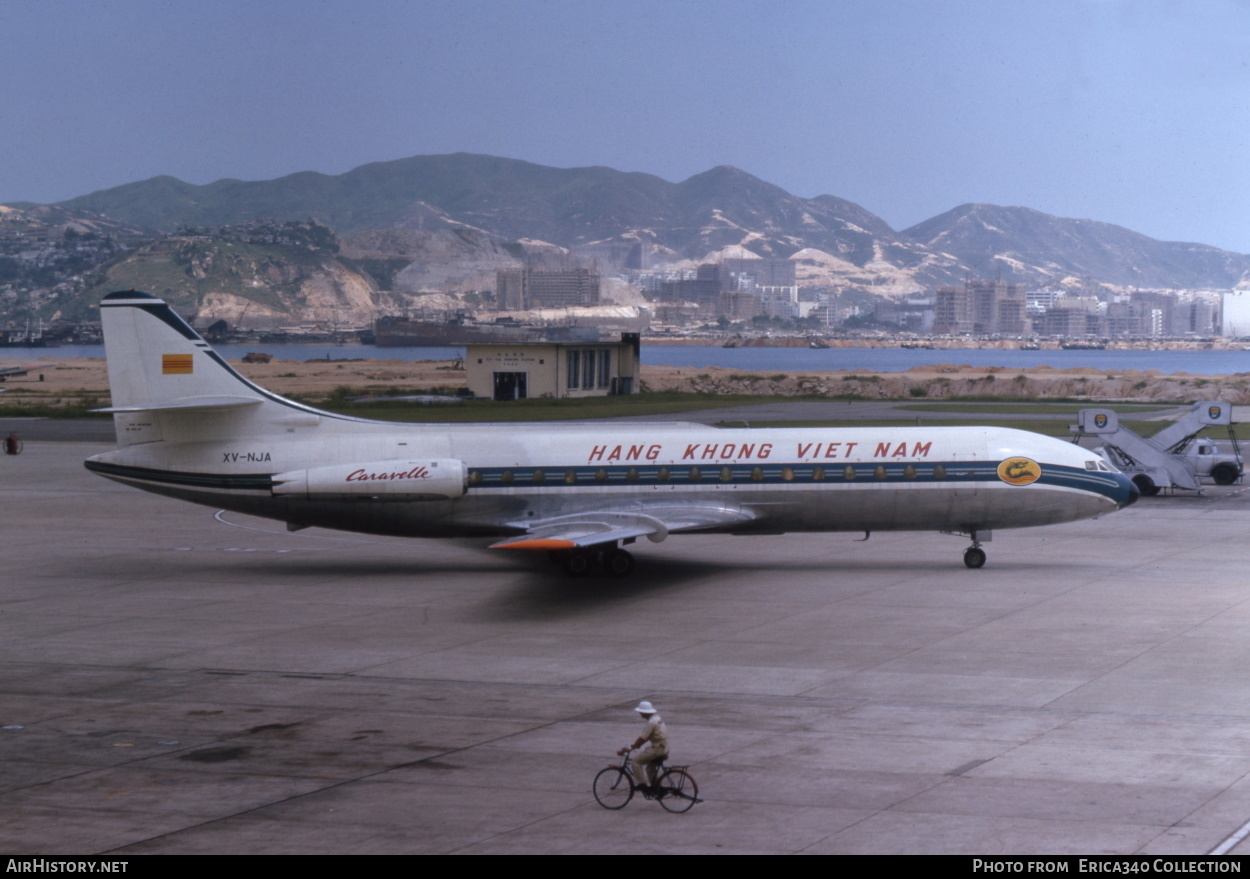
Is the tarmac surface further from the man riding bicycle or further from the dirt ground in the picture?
the dirt ground

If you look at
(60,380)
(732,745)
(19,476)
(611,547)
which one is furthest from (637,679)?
(60,380)

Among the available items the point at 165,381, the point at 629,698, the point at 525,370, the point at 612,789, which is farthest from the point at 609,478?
the point at 525,370

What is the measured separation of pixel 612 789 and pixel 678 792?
883mm

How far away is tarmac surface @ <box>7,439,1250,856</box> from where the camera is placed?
14492mm

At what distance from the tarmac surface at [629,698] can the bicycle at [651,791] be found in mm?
194

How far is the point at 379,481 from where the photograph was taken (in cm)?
3203

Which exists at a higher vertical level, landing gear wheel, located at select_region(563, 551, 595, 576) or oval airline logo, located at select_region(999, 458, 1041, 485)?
oval airline logo, located at select_region(999, 458, 1041, 485)

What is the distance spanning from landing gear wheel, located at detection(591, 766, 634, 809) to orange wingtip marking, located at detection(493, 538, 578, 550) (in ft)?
39.1

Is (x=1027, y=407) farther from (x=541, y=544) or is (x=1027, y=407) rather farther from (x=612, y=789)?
(x=612, y=789)

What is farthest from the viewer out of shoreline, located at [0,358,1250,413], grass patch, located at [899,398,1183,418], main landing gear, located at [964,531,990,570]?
shoreline, located at [0,358,1250,413]

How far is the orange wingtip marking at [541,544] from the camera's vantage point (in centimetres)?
2733

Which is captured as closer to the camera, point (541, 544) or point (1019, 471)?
point (541, 544)

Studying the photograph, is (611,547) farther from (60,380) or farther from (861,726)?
(60,380)

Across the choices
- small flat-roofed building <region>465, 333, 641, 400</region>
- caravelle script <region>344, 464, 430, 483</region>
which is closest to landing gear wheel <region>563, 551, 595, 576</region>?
caravelle script <region>344, 464, 430, 483</region>
